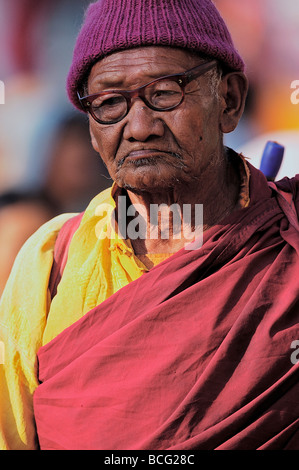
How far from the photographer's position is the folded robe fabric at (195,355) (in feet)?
5.86

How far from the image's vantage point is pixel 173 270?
203cm

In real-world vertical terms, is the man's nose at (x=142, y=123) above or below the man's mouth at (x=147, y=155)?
above

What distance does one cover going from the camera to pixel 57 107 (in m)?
3.95

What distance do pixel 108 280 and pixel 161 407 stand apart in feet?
1.58

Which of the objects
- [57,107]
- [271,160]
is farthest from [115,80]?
[57,107]

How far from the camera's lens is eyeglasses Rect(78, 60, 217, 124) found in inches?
78.6

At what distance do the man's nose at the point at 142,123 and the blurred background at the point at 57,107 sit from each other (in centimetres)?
188

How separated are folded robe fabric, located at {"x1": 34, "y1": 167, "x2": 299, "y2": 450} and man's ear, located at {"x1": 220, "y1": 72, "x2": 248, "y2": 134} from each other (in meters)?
0.25

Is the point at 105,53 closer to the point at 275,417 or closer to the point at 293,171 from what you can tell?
the point at 275,417

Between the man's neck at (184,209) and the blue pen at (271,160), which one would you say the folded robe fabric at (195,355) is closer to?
the man's neck at (184,209)

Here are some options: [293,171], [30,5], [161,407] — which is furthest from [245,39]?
[161,407]

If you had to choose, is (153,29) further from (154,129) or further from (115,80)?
(154,129)

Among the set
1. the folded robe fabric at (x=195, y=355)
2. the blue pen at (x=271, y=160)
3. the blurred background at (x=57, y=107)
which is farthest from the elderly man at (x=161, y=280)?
the blurred background at (x=57, y=107)

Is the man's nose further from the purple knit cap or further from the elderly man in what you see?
the purple knit cap
